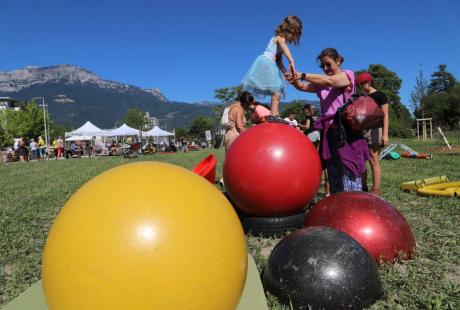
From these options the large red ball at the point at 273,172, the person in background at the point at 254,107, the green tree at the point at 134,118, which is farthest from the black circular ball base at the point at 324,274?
the green tree at the point at 134,118

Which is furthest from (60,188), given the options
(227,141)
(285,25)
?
(285,25)

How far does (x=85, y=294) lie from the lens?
6.61 feet

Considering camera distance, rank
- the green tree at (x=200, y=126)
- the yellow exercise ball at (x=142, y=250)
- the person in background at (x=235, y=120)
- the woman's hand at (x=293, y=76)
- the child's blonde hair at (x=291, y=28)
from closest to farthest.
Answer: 1. the yellow exercise ball at (x=142, y=250)
2. the woman's hand at (x=293, y=76)
3. the child's blonde hair at (x=291, y=28)
4. the person in background at (x=235, y=120)
5. the green tree at (x=200, y=126)

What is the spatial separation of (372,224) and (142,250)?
2.40m

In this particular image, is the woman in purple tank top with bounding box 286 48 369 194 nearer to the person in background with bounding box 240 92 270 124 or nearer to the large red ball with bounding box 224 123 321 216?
the large red ball with bounding box 224 123 321 216

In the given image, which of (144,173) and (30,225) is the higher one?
(144,173)

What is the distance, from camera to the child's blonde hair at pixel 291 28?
6.37 m

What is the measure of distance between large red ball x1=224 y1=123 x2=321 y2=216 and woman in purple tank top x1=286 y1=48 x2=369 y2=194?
0.39 m

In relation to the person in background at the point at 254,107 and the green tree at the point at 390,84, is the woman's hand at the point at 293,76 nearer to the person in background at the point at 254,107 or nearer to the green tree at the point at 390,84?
the person in background at the point at 254,107

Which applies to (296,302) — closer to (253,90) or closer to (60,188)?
(253,90)

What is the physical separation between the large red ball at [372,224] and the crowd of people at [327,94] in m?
1.16

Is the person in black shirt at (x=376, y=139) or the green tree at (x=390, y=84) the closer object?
the person in black shirt at (x=376, y=139)

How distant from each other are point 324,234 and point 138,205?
1.67 meters

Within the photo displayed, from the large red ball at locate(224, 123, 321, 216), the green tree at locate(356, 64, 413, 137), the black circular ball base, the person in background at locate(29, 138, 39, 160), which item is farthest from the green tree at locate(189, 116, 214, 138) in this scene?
the black circular ball base
